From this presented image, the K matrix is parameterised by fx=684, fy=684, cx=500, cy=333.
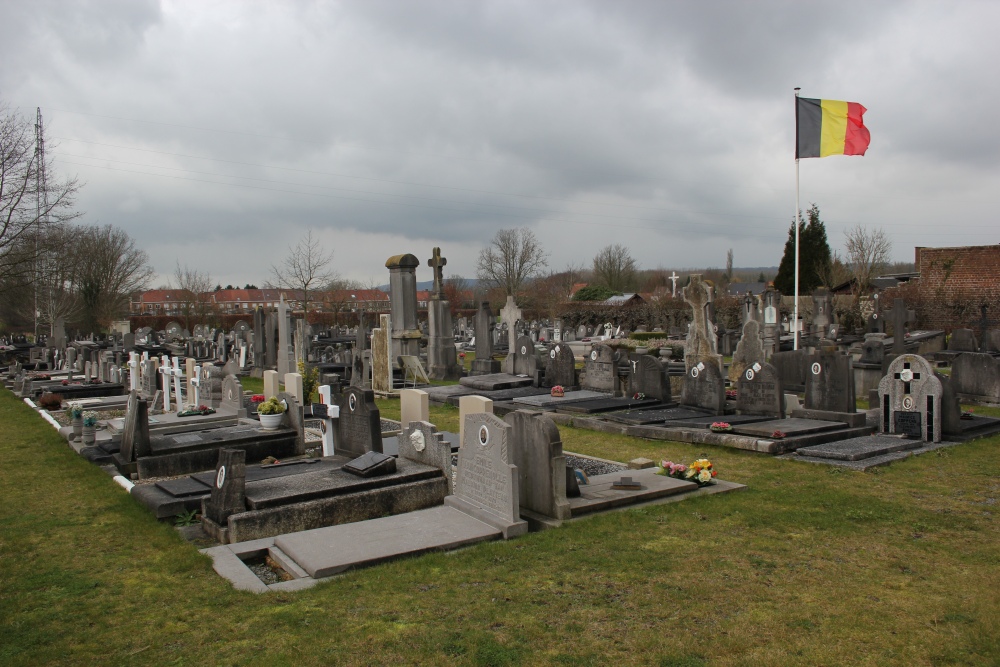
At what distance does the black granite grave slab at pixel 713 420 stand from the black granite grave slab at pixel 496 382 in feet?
17.7

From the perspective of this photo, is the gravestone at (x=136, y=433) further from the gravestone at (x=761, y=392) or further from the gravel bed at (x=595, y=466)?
the gravestone at (x=761, y=392)

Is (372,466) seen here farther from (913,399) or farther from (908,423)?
(913,399)

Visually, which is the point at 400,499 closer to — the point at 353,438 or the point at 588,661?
the point at 353,438

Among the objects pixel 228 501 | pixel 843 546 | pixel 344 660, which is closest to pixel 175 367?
pixel 228 501

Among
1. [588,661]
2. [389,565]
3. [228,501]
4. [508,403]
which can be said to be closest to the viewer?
[588,661]

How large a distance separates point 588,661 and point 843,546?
10.3 feet

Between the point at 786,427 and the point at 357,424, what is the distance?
21.0 feet

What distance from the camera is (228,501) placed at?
21.2 feet

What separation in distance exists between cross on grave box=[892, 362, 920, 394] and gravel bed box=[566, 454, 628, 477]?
15.4 feet

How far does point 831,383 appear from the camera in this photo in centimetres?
1106

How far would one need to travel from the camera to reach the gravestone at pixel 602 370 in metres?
14.8

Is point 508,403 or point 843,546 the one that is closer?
point 843,546

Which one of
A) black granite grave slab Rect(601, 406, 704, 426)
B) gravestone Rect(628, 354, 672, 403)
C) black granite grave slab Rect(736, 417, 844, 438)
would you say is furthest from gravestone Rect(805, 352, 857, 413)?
gravestone Rect(628, 354, 672, 403)

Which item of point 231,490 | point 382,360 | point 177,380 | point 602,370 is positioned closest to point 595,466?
point 231,490
